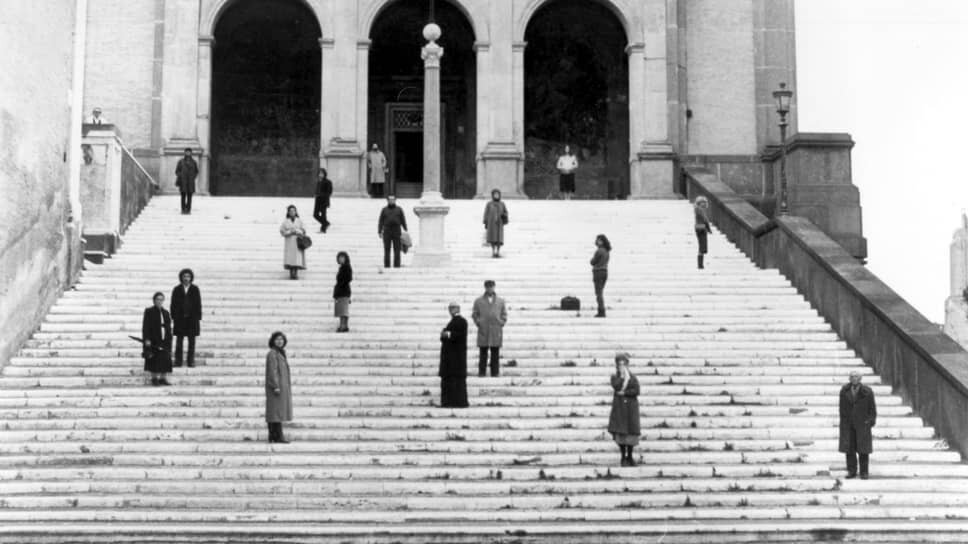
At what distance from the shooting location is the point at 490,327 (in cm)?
1630

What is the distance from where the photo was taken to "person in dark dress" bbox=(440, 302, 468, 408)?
15203mm

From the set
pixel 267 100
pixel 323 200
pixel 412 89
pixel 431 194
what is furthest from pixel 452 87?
pixel 431 194

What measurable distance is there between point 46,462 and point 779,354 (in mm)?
9336

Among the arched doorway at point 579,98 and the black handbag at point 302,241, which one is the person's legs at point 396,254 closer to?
the black handbag at point 302,241

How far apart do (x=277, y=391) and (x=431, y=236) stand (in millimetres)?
7531

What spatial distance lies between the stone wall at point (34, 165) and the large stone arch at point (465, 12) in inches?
415

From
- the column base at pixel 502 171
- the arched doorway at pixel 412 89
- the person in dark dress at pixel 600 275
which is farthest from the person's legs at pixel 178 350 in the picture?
the arched doorway at pixel 412 89

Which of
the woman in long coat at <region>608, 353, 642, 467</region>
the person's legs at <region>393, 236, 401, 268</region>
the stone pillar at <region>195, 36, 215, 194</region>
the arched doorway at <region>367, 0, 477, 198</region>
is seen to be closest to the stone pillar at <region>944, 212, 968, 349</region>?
the arched doorway at <region>367, 0, 477, 198</region>

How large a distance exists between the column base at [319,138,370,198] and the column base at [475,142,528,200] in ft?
8.55

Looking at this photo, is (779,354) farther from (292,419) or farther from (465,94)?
(465,94)

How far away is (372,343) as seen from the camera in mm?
17531

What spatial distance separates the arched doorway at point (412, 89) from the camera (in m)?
32.9

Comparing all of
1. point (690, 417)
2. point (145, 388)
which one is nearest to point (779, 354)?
point (690, 417)

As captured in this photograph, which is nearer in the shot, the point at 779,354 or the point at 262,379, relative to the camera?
the point at 262,379
